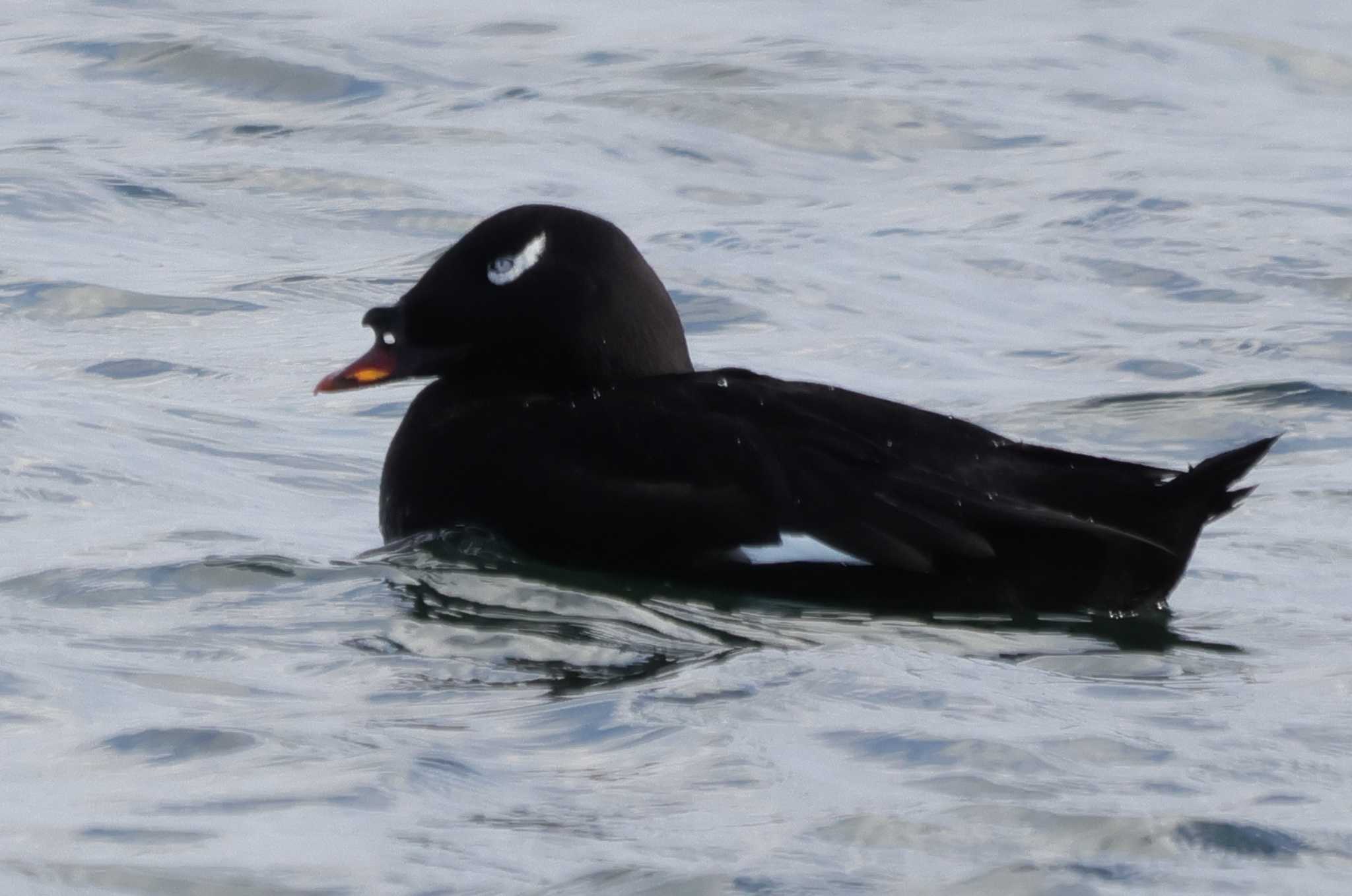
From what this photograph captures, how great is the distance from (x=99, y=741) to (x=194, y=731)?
0.47 ft

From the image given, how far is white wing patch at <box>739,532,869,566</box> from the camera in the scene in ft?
14.6

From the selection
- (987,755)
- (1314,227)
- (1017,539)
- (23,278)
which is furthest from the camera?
(1314,227)

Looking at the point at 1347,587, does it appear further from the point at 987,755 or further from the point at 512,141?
the point at 512,141

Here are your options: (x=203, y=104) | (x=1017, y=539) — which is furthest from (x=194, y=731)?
(x=203, y=104)

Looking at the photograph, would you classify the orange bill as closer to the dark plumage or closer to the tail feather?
the dark plumage

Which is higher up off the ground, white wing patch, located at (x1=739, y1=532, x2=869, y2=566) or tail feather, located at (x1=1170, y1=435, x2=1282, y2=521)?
tail feather, located at (x1=1170, y1=435, x2=1282, y2=521)

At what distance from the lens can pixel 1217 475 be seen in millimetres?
4652

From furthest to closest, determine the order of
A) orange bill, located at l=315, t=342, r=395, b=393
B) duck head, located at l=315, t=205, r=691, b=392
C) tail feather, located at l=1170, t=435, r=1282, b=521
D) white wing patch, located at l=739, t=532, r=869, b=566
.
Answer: orange bill, located at l=315, t=342, r=395, b=393, duck head, located at l=315, t=205, r=691, b=392, tail feather, located at l=1170, t=435, r=1282, b=521, white wing patch, located at l=739, t=532, r=869, b=566

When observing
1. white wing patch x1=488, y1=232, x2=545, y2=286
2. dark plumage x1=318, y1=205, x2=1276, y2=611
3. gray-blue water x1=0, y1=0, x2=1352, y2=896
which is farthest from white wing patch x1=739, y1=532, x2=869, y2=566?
white wing patch x1=488, y1=232, x2=545, y2=286

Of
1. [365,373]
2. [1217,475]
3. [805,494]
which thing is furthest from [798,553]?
[365,373]

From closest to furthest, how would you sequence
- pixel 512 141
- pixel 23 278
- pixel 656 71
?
pixel 23 278
pixel 512 141
pixel 656 71

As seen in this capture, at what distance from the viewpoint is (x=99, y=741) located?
3629 millimetres

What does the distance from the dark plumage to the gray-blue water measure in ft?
0.36

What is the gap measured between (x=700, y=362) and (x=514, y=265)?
2733 millimetres
